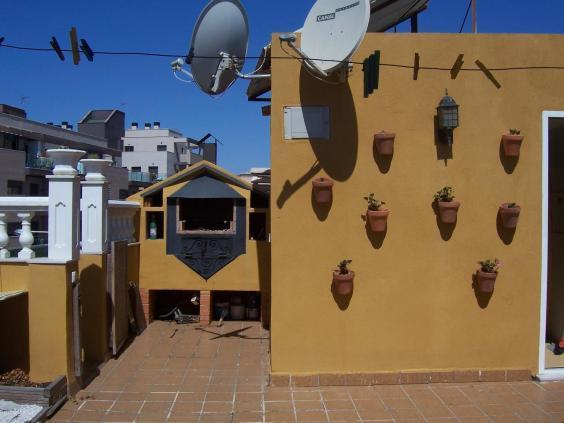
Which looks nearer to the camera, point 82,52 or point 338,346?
point 82,52

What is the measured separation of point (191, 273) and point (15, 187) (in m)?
26.7

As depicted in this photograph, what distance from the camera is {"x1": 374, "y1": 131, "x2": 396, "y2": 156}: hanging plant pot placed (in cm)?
459

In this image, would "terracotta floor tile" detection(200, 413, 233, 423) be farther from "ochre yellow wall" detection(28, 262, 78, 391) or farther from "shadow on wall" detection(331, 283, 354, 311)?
"shadow on wall" detection(331, 283, 354, 311)

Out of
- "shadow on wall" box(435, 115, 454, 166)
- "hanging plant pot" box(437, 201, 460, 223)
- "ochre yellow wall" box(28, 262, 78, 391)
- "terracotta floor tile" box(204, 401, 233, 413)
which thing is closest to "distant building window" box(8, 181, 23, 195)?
"ochre yellow wall" box(28, 262, 78, 391)

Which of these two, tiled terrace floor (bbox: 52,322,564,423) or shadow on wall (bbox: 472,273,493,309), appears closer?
tiled terrace floor (bbox: 52,322,564,423)

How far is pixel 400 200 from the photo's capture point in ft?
15.5

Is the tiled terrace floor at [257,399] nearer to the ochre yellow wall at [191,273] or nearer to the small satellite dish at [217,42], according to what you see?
the ochre yellow wall at [191,273]

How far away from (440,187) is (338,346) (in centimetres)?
194

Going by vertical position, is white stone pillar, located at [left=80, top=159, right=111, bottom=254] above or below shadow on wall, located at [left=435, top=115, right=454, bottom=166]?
below

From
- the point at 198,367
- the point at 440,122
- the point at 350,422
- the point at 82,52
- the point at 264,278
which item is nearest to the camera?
the point at 350,422

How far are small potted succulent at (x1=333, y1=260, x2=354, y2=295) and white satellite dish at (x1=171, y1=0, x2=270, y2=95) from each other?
83.9 inches

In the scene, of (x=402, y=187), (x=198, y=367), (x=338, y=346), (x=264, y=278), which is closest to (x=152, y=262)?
(x=264, y=278)

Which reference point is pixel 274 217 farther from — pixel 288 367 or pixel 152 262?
pixel 152 262

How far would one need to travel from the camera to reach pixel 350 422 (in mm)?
3879
